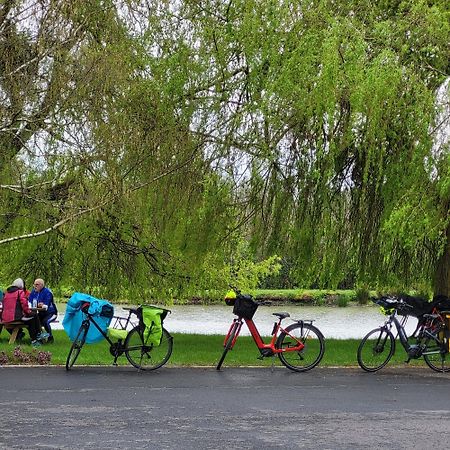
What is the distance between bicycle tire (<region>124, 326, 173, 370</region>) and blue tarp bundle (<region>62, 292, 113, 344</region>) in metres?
0.45

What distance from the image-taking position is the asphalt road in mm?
7555

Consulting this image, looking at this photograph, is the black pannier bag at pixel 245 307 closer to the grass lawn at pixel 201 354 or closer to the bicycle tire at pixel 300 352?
the bicycle tire at pixel 300 352

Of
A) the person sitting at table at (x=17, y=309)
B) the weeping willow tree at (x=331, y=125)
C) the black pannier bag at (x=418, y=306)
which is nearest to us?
the black pannier bag at (x=418, y=306)

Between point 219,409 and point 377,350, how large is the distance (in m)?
4.70

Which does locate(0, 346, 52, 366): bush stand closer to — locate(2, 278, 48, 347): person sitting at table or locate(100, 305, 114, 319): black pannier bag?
locate(100, 305, 114, 319): black pannier bag

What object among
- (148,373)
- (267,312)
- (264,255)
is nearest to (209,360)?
(148,373)

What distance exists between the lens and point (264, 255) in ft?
57.2

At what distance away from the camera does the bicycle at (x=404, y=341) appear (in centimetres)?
1327

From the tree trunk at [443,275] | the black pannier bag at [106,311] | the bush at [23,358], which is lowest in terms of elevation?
the bush at [23,358]

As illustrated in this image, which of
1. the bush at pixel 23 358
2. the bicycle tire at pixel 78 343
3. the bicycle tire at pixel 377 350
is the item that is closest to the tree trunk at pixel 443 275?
the bicycle tire at pixel 377 350

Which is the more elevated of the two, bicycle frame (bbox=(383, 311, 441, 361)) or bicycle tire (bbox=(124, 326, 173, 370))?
bicycle frame (bbox=(383, 311, 441, 361))

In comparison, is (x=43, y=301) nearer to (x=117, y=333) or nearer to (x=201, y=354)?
(x=201, y=354)

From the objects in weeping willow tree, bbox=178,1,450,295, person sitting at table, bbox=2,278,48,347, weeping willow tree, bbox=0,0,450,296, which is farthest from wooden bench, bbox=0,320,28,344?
weeping willow tree, bbox=178,1,450,295

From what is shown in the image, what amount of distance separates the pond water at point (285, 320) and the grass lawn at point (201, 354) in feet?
44.4
